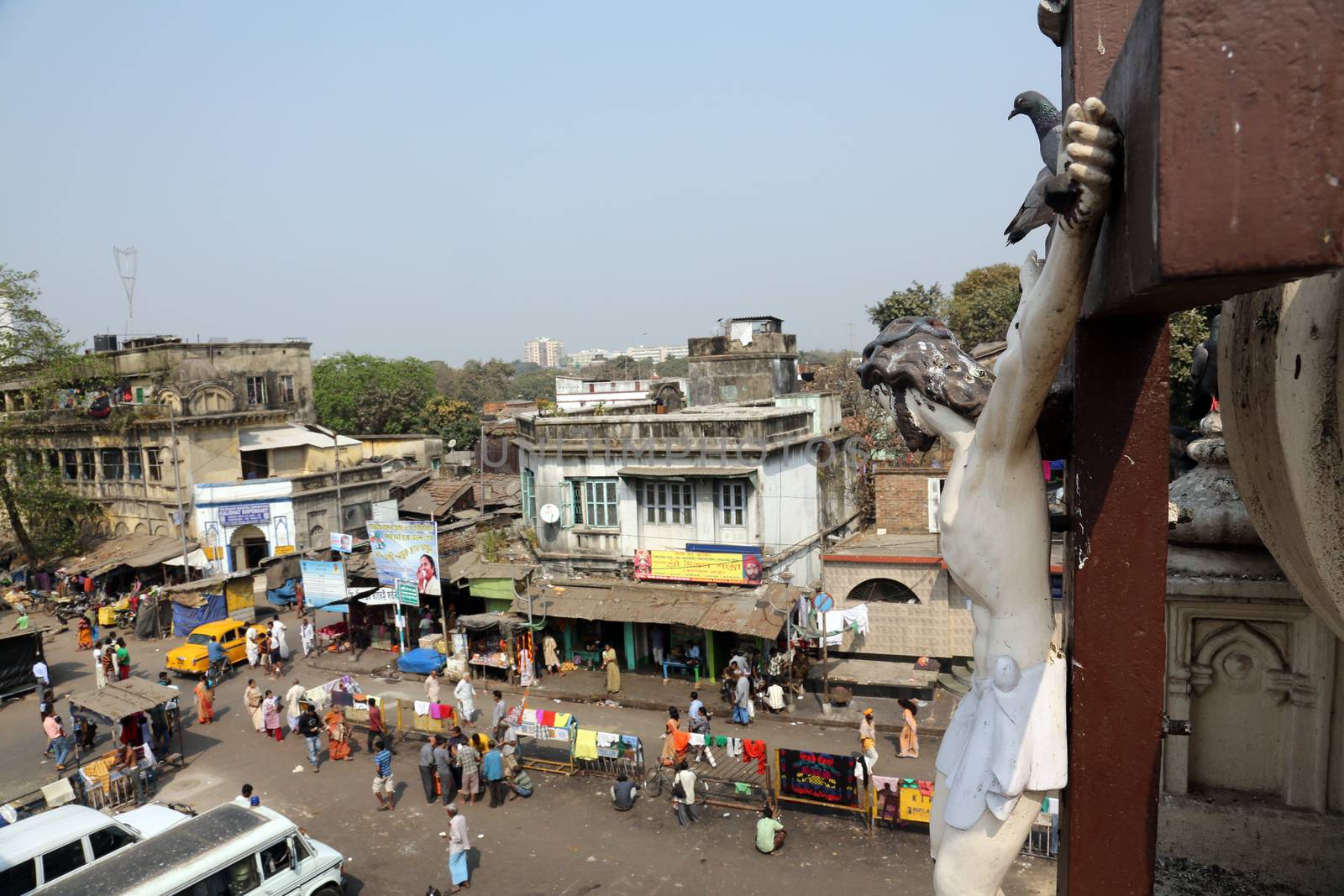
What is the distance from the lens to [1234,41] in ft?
4.98

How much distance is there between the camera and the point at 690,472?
19.3 metres

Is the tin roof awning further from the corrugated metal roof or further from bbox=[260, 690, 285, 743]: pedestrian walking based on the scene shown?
the corrugated metal roof

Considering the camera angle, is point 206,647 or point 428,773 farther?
point 206,647

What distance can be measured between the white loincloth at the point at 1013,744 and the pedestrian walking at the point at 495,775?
11.8 metres

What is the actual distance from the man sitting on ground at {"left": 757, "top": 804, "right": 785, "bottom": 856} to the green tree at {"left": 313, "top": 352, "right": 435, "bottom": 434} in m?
50.9

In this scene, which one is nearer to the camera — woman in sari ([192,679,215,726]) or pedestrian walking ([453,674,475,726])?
pedestrian walking ([453,674,475,726])

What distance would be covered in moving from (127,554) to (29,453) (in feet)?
22.0

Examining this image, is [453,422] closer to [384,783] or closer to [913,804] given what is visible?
[384,783]

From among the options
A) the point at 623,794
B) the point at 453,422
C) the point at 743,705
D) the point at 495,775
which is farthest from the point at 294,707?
the point at 453,422

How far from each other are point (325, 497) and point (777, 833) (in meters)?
24.3

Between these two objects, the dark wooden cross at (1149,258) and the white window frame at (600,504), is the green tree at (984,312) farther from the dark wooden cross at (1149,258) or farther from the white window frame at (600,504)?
the dark wooden cross at (1149,258)

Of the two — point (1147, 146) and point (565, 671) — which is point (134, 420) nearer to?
point (565, 671)

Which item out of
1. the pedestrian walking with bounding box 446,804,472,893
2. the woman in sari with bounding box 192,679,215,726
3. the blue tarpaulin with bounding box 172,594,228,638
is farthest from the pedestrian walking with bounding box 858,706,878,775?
the blue tarpaulin with bounding box 172,594,228,638

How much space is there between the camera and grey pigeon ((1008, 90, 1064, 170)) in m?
2.84
